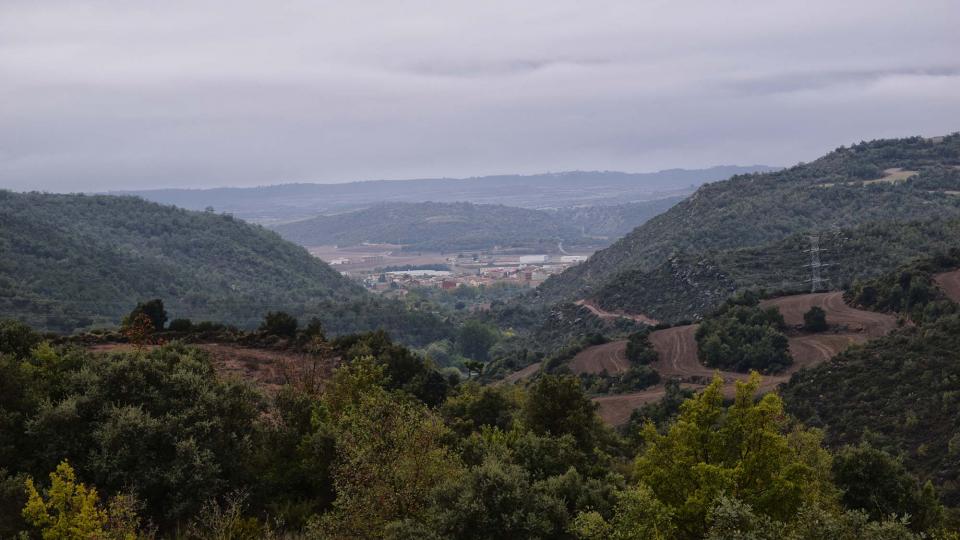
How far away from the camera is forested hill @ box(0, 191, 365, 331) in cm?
8631

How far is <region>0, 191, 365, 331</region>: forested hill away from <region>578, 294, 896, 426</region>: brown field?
54349mm

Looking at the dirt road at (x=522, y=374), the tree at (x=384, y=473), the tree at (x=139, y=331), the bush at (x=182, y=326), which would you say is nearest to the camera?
the tree at (x=384, y=473)

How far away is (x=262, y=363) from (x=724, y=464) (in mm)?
26911

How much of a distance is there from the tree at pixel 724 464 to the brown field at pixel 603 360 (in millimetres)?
39098

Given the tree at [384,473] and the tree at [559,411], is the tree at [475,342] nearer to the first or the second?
the tree at [559,411]

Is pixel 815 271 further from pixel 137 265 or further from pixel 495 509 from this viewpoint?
pixel 137 265

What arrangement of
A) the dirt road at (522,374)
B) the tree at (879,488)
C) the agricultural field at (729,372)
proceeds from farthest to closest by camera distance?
the dirt road at (522,374) < the agricultural field at (729,372) < the tree at (879,488)

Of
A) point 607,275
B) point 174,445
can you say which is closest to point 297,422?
point 174,445

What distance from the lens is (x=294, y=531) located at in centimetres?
1894

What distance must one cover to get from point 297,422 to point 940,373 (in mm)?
28301

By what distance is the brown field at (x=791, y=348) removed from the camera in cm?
4909

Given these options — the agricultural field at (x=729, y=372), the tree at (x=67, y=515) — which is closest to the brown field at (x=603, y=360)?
the agricultural field at (x=729, y=372)

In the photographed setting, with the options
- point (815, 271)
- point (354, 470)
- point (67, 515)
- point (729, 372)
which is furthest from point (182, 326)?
point (815, 271)

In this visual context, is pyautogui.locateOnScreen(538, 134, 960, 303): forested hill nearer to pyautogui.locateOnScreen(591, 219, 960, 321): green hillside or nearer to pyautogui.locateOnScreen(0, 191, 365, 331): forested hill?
pyautogui.locateOnScreen(591, 219, 960, 321): green hillside
